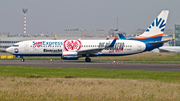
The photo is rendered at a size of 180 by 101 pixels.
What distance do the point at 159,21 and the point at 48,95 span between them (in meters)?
48.2

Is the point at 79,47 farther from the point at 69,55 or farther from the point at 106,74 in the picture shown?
the point at 106,74

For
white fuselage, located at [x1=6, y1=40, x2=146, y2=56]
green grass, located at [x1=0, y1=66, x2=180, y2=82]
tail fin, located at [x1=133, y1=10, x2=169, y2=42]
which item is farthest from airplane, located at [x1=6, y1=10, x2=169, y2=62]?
green grass, located at [x1=0, y1=66, x2=180, y2=82]

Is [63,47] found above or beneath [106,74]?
above

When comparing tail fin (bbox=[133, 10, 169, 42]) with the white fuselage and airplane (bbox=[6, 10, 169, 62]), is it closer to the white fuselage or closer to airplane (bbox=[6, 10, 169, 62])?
airplane (bbox=[6, 10, 169, 62])

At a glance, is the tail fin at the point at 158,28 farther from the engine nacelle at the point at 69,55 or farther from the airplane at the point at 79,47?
the engine nacelle at the point at 69,55

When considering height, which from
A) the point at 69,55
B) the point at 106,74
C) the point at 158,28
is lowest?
the point at 106,74

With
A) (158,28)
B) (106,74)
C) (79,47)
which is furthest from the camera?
(158,28)

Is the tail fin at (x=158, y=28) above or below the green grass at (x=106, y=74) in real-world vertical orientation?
above

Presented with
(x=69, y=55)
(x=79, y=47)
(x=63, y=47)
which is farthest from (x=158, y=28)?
(x=63, y=47)

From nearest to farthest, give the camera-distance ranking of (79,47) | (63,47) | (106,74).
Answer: (106,74) < (63,47) < (79,47)

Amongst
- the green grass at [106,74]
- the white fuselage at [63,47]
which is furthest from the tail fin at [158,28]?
the green grass at [106,74]

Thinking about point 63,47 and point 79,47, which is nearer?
point 63,47

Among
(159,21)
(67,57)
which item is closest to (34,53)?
(67,57)

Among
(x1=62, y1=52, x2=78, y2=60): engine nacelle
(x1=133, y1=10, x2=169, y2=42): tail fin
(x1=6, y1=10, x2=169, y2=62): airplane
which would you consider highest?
(x1=133, y1=10, x2=169, y2=42): tail fin
